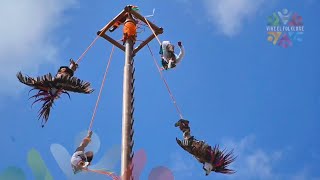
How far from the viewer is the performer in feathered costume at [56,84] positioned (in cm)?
648

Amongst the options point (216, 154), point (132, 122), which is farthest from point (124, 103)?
point (216, 154)

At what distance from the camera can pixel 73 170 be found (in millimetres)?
5969

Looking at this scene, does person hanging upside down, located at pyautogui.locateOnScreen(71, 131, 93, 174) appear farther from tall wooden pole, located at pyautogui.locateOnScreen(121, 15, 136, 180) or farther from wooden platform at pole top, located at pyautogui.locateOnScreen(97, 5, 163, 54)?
wooden platform at pole top, located at pyautogui.locateOnScreen(97, 5, 163, 54)

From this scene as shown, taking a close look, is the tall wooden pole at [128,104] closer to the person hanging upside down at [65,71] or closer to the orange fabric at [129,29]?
the orange fabric at [129,29]

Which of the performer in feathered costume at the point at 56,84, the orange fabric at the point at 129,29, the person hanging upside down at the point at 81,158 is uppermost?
the orange fabric at the point at 129,29

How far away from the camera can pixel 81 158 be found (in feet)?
19.5

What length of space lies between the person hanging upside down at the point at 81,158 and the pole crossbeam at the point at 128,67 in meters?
0.55

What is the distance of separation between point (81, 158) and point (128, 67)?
3.92ft

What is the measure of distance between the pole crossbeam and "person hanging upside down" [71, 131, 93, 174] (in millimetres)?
551

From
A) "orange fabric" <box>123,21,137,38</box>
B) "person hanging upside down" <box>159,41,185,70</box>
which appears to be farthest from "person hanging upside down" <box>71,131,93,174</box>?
"person hanging upside down" <box>159,41,185,70</box>

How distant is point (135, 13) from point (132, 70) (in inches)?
41.9

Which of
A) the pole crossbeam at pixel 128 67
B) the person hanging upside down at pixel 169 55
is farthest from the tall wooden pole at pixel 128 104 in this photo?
the person hanging upside down at pixel 169 55

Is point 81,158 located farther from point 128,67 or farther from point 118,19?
point 118,19

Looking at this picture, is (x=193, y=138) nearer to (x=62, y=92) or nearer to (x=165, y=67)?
(x=165, y=67)
